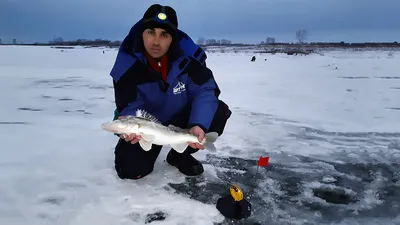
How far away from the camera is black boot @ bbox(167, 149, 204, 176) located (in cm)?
362

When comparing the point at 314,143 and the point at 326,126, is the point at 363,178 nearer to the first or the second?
the point at 314,143

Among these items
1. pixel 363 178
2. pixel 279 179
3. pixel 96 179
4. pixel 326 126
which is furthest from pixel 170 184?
pixel 326 126

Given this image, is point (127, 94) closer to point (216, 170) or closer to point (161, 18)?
point (161, 18)

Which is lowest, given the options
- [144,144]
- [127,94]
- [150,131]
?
[144,144]

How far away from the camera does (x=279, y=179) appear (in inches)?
142

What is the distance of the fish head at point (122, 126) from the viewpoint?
2.78 metres

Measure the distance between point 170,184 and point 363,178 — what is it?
6.58 ft

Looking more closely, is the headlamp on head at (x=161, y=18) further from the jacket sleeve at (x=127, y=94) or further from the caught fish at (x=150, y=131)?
the caught fish at (x=150, y=131)

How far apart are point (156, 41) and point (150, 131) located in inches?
37.4

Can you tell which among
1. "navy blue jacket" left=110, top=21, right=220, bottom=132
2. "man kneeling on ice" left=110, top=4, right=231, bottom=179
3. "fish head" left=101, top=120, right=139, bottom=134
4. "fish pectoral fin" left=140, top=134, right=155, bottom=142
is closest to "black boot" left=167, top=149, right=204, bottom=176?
"man kneeling on ice" left=110, top=4, right=231, bottom=179

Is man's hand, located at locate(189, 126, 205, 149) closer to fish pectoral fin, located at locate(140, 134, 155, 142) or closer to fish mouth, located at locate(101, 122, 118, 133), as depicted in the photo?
fish pectoral fin, located at locate(140, 134, 155, 142)

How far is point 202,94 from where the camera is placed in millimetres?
3590

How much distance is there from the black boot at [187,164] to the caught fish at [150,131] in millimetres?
543

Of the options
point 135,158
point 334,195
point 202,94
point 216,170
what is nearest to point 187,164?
point 216,170
